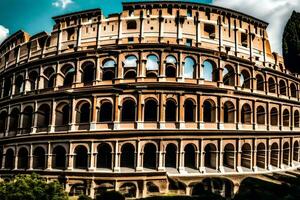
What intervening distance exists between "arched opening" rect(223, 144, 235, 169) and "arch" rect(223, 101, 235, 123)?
232cm

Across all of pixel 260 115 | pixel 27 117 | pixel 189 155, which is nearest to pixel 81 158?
pixel 27 117

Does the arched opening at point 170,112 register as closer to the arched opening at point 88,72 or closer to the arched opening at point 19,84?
the arched opening at point 88,72

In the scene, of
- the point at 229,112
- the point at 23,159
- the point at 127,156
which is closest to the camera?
the point at 127,156

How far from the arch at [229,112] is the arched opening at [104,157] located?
10.7 m

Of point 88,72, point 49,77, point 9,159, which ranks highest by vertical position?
point 88,72

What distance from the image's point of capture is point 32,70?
24.5 meters

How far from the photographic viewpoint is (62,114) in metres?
23.0

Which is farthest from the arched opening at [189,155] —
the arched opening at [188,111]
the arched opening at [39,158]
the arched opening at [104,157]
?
the arched opening at [39,158]

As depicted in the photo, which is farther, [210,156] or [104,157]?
[210,156]

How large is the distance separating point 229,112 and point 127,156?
9772mm

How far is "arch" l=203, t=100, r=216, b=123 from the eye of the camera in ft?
72.1

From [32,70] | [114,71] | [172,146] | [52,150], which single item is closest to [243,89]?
[172,146]

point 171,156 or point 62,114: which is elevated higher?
point 62,114

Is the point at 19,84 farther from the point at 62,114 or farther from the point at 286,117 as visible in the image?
the point at 286,117
